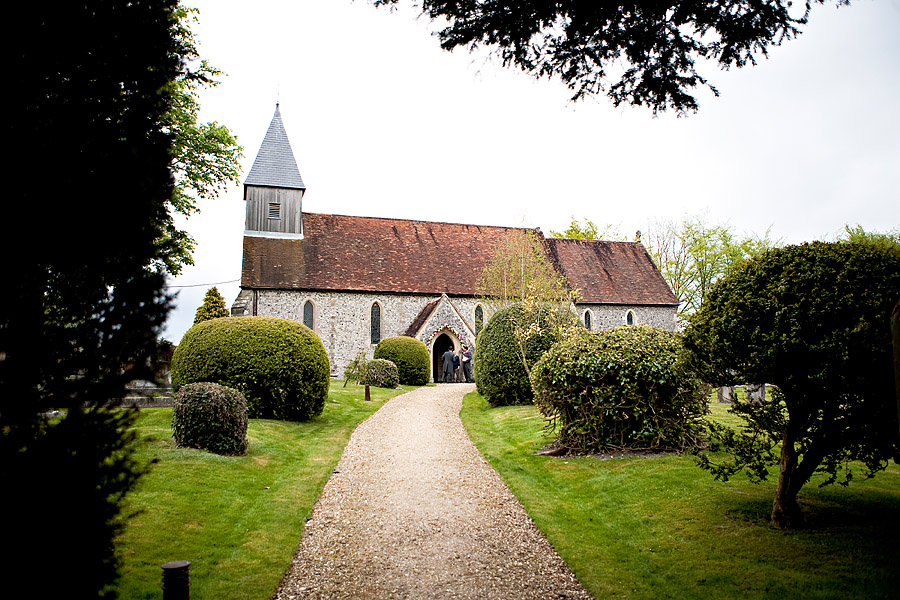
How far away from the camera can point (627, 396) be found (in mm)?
8922

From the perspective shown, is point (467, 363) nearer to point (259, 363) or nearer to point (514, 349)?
point (514, 349)

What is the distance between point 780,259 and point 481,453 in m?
6.27

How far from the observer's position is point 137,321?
2742 mm

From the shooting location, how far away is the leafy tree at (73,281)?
245 centimetres

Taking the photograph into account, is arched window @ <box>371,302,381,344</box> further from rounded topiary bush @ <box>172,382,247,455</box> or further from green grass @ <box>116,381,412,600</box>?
rounded topiary bush @ <box>172,382,247,455</box>

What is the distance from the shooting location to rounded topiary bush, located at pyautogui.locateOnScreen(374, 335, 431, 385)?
80.2 feet

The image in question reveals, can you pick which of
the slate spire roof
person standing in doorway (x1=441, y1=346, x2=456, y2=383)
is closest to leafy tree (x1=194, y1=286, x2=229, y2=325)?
the slate spire roof

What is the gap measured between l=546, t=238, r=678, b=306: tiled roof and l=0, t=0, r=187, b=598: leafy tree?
31.1 metres

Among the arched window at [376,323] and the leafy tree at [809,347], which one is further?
the arched window at [376,323]

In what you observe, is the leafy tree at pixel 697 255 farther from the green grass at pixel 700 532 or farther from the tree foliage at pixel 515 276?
the green grass at pixel 700 532

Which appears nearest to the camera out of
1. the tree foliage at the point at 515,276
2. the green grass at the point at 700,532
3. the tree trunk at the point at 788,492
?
the green grass at the point at 700,532

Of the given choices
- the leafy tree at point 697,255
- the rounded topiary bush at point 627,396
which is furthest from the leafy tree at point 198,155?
the leafy tree at point 697,255

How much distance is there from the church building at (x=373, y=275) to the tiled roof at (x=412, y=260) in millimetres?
58

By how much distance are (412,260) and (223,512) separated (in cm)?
2553
